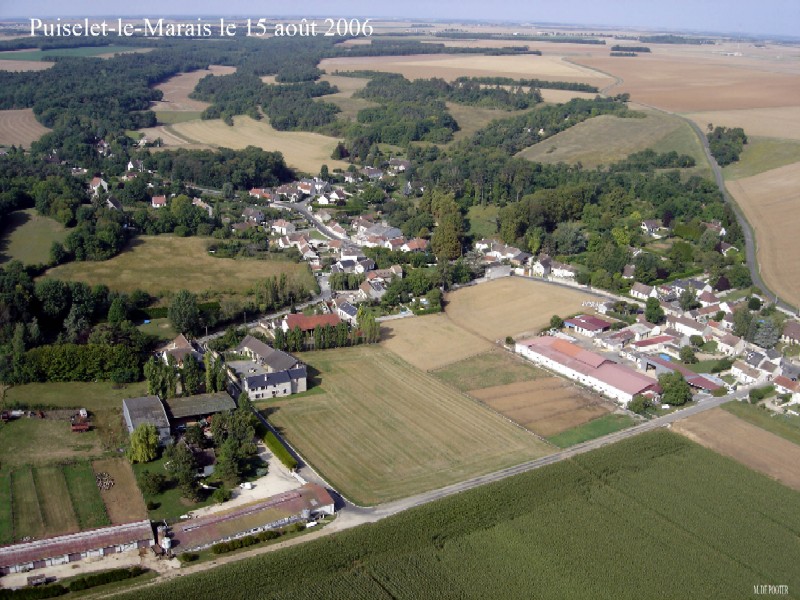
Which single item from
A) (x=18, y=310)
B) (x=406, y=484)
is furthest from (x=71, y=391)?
(x=406, y=484)

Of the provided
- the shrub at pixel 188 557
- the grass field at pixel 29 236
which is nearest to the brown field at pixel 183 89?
the grass field at pixel 29 236

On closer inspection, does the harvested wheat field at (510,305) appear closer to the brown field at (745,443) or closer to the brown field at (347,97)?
the brown field at (745,443)

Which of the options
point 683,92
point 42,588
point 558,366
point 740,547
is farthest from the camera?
point 683,92

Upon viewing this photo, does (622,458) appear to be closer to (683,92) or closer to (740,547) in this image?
(740,547)

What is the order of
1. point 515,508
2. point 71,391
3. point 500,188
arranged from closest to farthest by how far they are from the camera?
point 515,508 < point 71,391 < point 500,188

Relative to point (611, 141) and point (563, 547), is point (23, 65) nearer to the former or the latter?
point (611, 141)

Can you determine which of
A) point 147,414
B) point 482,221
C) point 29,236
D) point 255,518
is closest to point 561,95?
point 482,221
